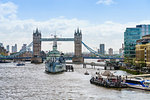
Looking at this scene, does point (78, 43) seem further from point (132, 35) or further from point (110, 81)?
point (110, 81)

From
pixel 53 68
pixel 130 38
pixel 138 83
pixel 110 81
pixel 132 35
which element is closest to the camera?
pixel 138 83

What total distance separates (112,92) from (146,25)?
7501 centimetres

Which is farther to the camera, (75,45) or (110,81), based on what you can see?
(75,45)

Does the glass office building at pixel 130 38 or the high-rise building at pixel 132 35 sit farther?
the high-rise building at pixel 132 35

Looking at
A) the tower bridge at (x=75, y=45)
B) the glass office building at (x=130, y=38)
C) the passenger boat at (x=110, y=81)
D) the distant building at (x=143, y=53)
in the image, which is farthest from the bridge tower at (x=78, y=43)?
the passenger boat at (x=110, y=81)

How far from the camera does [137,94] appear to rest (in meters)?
38.4

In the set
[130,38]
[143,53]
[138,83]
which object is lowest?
[138,83]

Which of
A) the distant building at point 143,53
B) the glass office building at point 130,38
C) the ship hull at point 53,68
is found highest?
the glass office building at point 130,38

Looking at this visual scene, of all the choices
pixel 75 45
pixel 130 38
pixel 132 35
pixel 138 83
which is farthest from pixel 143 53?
pixel 75 45

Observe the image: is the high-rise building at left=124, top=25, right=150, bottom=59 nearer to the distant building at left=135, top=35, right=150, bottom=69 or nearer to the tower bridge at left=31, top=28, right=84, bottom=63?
the distant building at left=135, top=35, right=150, bottom=69

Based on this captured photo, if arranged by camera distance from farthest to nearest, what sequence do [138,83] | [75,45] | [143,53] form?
[75,45]
[143,53]
[138,83]

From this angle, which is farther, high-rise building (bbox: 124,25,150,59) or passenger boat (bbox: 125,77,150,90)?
high-rise building (bbox: 124,25,150,59)

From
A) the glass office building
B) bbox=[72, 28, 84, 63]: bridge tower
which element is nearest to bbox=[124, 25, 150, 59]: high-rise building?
the glass office building

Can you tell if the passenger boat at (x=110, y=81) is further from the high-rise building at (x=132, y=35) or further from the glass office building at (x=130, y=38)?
the high-rise building at (x=132, y=35)
